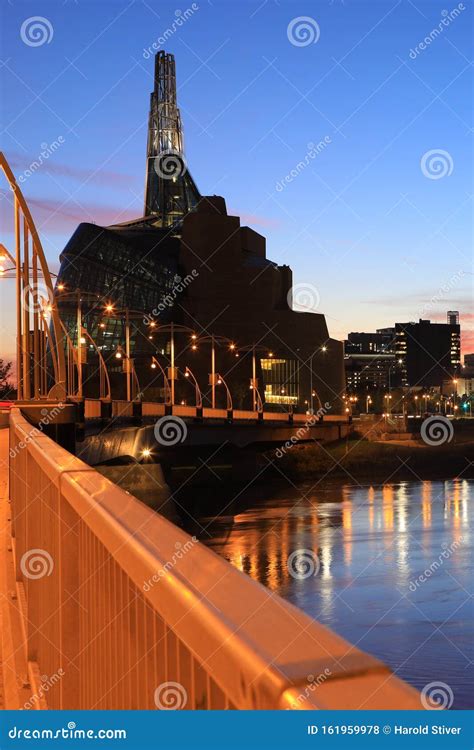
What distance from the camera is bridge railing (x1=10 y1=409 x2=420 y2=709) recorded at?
1.66 meters

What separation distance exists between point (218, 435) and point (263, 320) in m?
74.0

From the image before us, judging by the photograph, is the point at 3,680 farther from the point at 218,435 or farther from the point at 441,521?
the point at 218,435

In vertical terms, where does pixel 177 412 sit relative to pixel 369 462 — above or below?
above

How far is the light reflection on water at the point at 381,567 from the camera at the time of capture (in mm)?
27062

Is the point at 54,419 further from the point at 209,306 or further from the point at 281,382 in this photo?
the point at 281,382

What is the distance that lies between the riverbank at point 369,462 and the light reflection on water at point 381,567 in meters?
20.7

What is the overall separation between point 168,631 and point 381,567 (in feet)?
124

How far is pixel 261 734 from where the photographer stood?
1773 mm

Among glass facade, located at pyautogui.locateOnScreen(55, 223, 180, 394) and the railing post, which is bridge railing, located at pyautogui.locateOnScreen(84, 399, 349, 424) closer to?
the railing post

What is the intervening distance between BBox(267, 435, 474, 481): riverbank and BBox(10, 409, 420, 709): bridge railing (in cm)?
8278

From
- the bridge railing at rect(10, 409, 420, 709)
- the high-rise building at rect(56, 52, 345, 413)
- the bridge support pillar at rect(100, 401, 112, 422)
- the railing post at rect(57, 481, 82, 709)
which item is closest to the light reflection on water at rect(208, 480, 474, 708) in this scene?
the bridge support pillar at rect(100, 401, 112, 422)

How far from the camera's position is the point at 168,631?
2486 millimetres

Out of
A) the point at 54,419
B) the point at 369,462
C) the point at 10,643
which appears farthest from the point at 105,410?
the point at 369,462

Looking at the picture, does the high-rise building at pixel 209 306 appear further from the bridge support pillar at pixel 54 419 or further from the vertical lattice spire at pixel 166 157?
A: the bridge support pillar at pixel 54 419
